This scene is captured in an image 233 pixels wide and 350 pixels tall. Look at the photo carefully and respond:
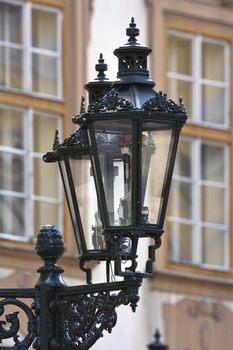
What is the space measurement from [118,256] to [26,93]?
11.5 meters

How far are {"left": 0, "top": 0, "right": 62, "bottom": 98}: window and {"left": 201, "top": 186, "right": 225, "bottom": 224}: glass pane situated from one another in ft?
7.51

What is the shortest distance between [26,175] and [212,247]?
2746 millimetres

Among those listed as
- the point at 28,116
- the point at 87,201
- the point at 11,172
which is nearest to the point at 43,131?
the point at 28,116

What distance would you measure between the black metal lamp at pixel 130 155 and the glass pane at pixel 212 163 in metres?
12.9

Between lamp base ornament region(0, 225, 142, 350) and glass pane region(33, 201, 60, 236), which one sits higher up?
glass pane region(33, 201, 60, 236)

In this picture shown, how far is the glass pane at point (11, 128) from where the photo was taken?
20328 mm

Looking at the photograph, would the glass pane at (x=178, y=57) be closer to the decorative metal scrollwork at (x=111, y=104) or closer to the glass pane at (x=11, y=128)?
the glass pane at (x=11, y=128)

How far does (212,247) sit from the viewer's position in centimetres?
2241

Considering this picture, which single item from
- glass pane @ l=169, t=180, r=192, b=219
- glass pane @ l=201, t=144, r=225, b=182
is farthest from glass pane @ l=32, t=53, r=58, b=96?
glass pane @ l=201, t=144, r=225, b=182

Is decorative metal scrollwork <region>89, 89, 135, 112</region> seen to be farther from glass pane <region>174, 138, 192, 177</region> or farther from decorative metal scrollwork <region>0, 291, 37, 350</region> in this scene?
glass pane <region>174, 138, 192, 177</region>

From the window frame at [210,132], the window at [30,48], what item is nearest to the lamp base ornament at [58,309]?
the window at [30,48]

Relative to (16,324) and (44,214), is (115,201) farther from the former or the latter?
(44,214)

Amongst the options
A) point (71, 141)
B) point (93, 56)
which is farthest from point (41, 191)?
point (71, 141)

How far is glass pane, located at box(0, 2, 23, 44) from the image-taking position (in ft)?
67.1
